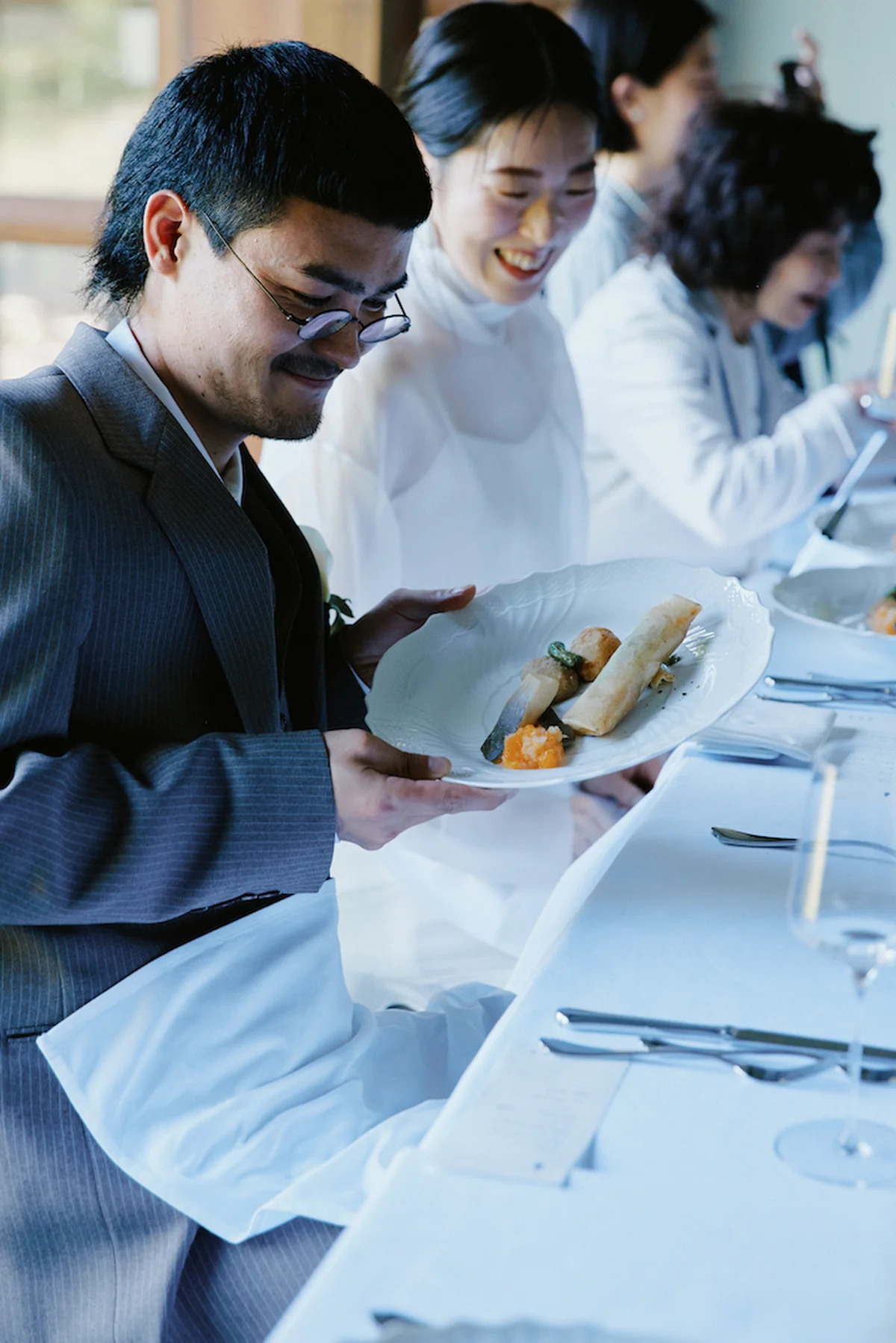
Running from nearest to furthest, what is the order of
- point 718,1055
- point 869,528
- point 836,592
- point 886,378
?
point 718,1055
point 836,592
point 886,378
point 869,528

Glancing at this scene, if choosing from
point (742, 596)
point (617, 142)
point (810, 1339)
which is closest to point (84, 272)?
point (742, 596)

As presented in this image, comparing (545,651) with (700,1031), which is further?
(545,651)

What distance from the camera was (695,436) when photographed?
262cm

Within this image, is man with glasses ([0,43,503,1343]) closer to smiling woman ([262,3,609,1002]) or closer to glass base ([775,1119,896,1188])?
glass base ([775,1119,896,1188])

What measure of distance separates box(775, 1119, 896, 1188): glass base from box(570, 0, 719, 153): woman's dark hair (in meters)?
2.96

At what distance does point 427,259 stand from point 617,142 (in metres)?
1.54

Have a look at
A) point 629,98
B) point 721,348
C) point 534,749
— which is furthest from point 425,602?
point 629,98

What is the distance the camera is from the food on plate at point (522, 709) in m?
1.29

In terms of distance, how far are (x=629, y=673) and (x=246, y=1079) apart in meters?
0.50

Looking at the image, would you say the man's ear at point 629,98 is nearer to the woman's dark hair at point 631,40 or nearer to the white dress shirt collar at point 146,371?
the woman's dark hair at point 631,40

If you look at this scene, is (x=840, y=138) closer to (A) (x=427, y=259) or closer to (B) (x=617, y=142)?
(B) (x=617, y=142)

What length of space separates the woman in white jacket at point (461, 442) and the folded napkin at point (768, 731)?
347mm

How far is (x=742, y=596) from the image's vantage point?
140cm

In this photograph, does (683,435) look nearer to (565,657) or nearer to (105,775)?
(565,657)
